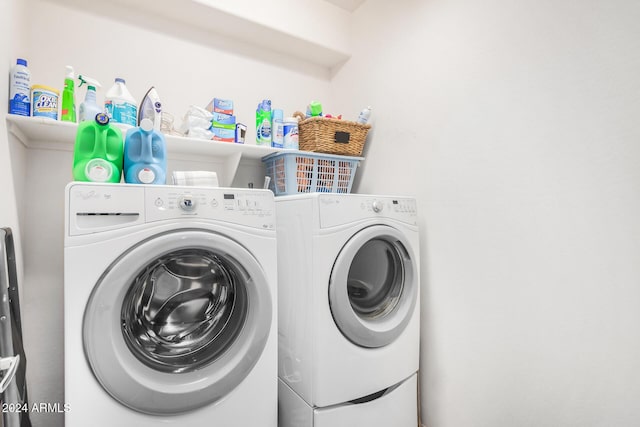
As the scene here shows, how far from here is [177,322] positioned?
1.14 m

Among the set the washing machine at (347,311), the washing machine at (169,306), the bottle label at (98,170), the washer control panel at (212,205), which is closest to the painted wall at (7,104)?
the bottle label at (98,170)

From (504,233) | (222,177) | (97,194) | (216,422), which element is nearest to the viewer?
(97,194)

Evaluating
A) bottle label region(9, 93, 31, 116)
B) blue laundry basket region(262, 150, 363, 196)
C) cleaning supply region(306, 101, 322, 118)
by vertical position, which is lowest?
blue laundry basket region(262, 150, 363, 196)

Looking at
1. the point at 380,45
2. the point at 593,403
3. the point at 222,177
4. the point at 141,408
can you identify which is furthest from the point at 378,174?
the point at 141,408

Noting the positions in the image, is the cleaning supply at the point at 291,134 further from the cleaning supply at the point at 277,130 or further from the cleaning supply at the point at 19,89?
the cleaning supply at the point at 19,89

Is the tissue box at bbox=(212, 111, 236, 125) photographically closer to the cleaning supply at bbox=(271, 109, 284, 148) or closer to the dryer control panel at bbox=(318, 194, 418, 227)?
the cleaning supply at bbox=(271, 109, 284, 148)

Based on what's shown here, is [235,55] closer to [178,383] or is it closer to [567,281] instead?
[178,383]

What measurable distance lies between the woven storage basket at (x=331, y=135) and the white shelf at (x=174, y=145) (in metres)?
0.20

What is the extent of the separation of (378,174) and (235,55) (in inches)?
44.7

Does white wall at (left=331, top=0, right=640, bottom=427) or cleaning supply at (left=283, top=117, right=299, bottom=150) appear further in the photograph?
cleaning supply at (left=283, top=117, right=299, bottom=150)

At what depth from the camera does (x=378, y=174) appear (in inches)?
74.7

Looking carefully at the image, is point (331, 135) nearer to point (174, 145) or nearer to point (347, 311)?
point (174, 145)

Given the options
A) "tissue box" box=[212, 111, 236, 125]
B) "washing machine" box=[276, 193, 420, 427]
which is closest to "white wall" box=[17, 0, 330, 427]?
"tissue box" box=[212, 111, 236, 125]

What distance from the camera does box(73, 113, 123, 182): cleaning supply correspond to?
3.30ft
